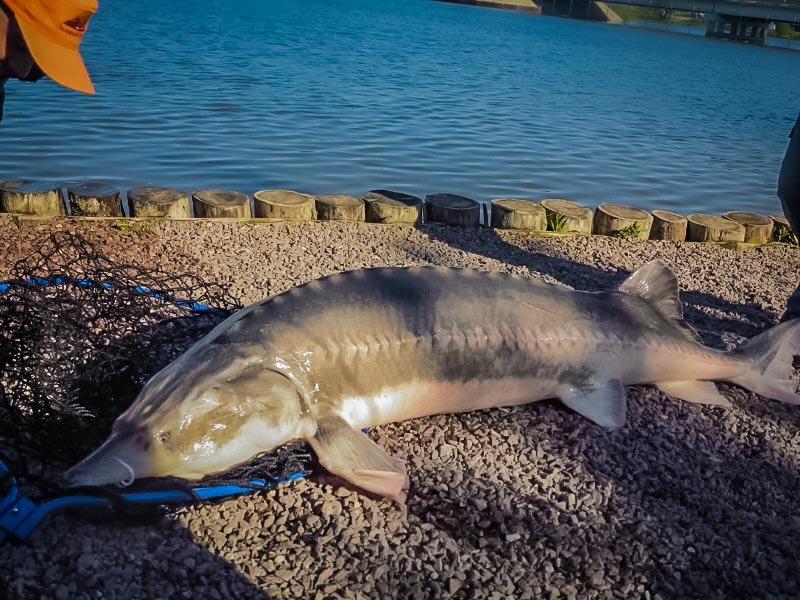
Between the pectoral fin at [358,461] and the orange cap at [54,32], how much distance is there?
1.84 metres

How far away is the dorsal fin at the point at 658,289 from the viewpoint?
439 cm

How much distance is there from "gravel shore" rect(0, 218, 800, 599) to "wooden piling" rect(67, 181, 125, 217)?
4228 mm

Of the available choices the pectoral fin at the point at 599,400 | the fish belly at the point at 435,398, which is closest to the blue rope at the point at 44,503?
the fish belly at the point at 435,398

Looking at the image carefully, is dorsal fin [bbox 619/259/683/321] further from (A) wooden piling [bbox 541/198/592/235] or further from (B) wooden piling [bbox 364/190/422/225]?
(B) wooden piling [bbox 364/190/422/225]

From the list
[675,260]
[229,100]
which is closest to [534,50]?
[229,100]

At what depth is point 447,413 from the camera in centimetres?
402

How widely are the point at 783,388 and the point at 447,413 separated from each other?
6.67 ft

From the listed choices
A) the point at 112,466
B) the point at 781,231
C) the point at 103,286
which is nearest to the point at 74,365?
the point at 103,286

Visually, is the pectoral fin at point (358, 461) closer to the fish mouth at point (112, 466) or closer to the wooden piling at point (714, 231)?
the fish mouth at point (112, 466)

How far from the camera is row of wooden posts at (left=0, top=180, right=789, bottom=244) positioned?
6827 millimetres

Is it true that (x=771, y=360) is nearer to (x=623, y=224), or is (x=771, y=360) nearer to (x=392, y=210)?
(x=623, y=224)

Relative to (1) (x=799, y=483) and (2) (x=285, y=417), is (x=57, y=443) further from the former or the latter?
(1) (x=799, y=483)

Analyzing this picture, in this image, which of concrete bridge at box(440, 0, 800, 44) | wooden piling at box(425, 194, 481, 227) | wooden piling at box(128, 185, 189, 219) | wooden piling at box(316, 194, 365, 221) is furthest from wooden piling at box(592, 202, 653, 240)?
concrete bridge at box(440, 0, 800, 44)

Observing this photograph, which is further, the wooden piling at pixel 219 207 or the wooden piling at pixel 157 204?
the wooden piling at pixel 219 207
